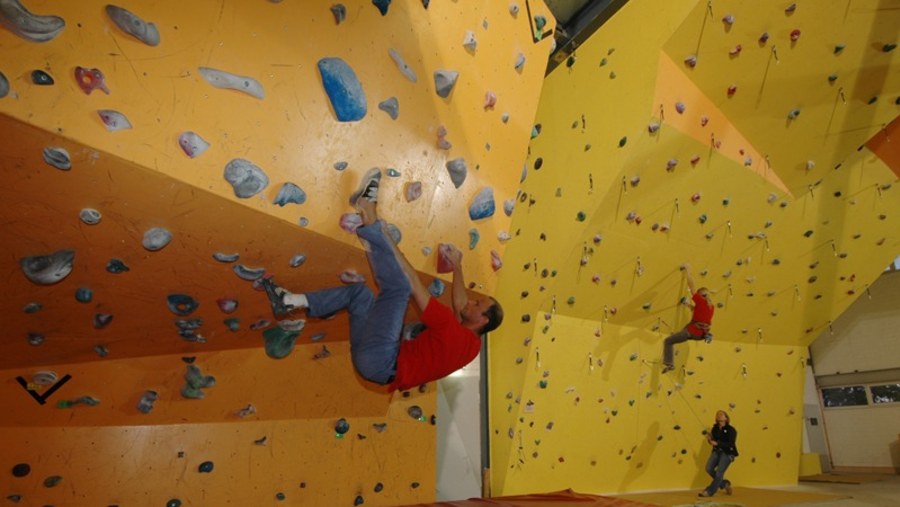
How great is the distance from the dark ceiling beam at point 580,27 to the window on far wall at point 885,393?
8301mm

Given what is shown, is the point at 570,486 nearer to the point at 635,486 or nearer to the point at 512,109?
the point at 635,486

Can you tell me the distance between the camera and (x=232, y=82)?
1.51 m

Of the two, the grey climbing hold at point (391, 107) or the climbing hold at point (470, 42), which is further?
the climbing hold at point (470, 42)

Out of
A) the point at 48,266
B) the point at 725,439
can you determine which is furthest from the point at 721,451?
the point at 48,266

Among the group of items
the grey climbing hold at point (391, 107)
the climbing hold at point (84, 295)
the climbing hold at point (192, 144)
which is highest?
the grey climbing hold at point (391, 107)

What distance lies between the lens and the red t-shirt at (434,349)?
218 cm

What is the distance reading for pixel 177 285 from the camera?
1.92 meters

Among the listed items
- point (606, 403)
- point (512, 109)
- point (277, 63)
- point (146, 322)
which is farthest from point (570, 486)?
point (277, 63)

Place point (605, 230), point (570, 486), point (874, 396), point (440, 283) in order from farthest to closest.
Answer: point (874, 396) < point (570, 486) < point (605, 230) < point (440, 283)

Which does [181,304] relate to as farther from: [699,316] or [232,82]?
[699,316]

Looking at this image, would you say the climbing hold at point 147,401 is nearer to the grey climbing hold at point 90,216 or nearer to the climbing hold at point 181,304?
the climbing hold at point 181,304

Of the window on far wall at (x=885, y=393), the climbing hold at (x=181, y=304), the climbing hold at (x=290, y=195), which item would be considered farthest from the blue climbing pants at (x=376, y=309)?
the window on far wall at (x=885, y=393)

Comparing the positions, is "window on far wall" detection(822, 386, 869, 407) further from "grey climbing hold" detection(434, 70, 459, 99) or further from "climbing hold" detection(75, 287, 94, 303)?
"climbing hold" detection(75, 287, 94, 303)

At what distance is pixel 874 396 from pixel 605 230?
730cm
